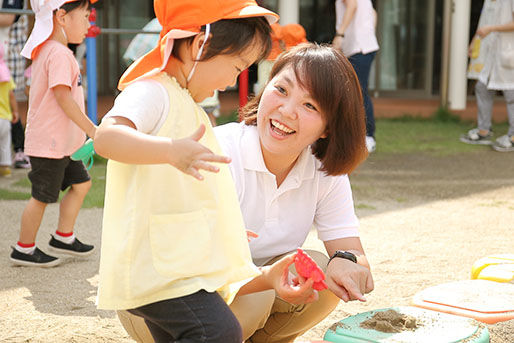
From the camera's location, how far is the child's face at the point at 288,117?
88.4 inches

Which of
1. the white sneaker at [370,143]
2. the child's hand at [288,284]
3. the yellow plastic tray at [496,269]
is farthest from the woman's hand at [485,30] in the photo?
the child's hand at [288,284]

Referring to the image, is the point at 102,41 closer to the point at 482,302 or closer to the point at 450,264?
the point at 450,264

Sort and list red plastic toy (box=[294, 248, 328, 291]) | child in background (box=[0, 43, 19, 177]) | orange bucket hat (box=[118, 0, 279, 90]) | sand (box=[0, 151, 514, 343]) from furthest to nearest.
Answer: child in background (box=[0, 43, 19, 177])
sand (box=[0, 151, 514, 343])
red plastic toy (box=[294, 248, 328, 291])
orange bucket hat (box=[118, 0, 279, 90])

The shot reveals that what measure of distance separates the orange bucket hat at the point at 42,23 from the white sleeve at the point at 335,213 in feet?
5.30

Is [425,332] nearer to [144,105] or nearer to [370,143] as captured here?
[144,105]

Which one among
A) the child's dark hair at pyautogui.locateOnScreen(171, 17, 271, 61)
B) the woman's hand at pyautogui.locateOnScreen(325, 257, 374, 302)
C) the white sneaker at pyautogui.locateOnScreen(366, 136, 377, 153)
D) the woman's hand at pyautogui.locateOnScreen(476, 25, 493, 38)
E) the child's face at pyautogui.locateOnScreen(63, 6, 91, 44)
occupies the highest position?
the child's dark hair at pyautogui.locateOnScreen(171, 17, 271, 61)

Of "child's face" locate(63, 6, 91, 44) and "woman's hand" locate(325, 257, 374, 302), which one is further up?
"child's face" locate(63, 6, 91, 44)

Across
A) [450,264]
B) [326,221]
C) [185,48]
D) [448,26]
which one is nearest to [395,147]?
[448,26]

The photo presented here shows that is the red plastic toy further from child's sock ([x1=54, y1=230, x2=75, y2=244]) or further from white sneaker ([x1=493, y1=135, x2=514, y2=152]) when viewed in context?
white sneaker ([x1=493, y1=135, x2=514, y2=152])

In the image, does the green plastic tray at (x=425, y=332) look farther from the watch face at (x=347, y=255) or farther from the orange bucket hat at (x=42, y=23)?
the orange bucket hat at (x=42, y=23)

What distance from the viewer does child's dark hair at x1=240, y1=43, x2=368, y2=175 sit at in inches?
89.0

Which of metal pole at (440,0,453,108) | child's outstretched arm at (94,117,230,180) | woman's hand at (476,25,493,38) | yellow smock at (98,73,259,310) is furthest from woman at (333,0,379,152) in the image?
child's outstretched arm at (94,117,230,180)

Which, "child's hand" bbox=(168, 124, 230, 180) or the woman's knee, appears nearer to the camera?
"child's hand" bbox=(168, 124, 230, 180)

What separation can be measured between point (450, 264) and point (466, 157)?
10.7 ft
